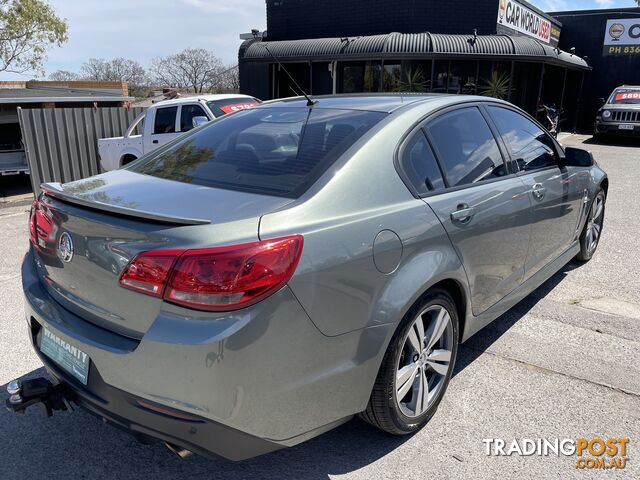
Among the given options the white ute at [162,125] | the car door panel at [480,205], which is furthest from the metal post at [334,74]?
the car door panel at [480,205]

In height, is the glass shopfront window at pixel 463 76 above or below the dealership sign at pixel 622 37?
below

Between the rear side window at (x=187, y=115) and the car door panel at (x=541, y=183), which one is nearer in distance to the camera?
the car door panel at (x=541, y=183)

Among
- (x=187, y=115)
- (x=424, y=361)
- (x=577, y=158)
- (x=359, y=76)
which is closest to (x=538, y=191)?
(x=577, y=158)

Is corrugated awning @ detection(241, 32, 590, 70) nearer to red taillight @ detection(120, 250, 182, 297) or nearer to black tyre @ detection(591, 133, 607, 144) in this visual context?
black tyre @ detection(591, 133, 607, 144)

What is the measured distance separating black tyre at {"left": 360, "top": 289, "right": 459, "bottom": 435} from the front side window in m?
1.35

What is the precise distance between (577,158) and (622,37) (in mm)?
20877

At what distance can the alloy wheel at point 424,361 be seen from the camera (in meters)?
2.53

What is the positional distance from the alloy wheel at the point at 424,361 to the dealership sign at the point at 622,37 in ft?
75.0

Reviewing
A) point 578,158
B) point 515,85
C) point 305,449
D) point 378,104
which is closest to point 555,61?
point 515,85

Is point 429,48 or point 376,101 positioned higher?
point 429,48

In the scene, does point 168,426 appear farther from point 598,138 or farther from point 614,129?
point 598,138

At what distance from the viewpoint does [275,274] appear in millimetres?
1891

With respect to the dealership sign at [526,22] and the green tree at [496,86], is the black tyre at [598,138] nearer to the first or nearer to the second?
the green tree at [496,86]

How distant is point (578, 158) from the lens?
164 inches
